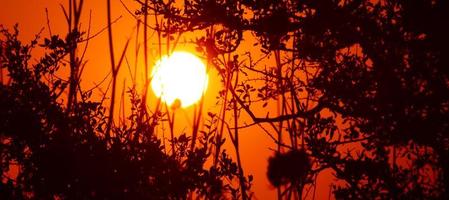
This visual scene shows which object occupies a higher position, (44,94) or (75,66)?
(44,94)

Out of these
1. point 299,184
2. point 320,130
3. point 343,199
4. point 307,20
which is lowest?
point 299,184

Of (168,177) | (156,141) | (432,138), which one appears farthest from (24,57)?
(432,138)

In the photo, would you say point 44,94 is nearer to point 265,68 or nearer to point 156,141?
point 156,141

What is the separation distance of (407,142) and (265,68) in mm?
2790

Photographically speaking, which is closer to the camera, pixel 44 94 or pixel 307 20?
pixel 44 94

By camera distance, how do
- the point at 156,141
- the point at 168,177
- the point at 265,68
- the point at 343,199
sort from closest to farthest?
the point at 168,177, the point at 156,141, the point at 343,199, the point at 265,68

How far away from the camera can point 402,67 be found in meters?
5.95

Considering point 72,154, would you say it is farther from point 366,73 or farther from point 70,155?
point 366,73

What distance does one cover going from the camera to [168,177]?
559cm

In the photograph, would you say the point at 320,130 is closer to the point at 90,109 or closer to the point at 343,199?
the point at 343,199

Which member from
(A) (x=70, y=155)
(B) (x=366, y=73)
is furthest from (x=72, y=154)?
(B) (x=366, y=73)

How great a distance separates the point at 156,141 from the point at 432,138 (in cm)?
379

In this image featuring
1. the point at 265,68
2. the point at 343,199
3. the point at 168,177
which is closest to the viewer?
the point at 168,177

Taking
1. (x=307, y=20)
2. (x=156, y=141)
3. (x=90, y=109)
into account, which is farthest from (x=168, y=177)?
(x=307, y=20)
